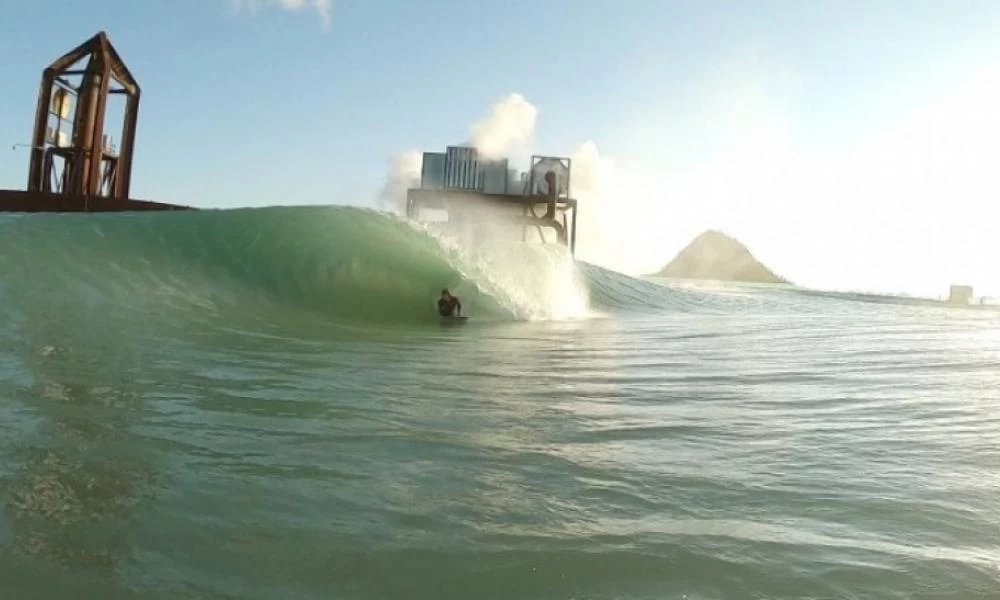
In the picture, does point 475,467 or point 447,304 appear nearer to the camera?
point 475,467

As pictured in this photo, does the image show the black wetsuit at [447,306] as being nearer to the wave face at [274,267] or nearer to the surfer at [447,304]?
the surfer at [447,304]

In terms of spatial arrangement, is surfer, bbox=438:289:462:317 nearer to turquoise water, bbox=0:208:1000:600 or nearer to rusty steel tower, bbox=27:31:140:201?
turquoise water, bbox=0:208:1000:600

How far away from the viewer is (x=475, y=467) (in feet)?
10.7

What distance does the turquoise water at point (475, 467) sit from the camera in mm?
2137

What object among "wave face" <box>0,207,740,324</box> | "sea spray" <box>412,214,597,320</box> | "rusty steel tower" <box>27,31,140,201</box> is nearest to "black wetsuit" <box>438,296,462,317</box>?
"wave face" <box>0,207,740,324</box>

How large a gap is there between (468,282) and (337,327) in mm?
5075

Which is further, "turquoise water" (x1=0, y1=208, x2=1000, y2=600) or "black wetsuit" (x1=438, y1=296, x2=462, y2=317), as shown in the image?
"black wetsuit" (x1=438, y1=296, x2=462, y2=317)

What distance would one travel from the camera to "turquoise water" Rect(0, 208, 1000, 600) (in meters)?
2.14

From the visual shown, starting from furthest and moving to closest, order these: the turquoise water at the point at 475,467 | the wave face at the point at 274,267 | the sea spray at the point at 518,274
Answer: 1. the sea spray at the point at 518,274
2. the wave face at the point at 274,267
3. the turquoise water at the point at 475,467

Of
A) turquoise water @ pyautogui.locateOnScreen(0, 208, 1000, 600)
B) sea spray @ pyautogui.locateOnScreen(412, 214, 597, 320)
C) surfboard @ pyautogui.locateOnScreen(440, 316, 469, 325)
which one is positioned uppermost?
sea spray @ pyautogui.locateOnScreen(412, 214, 597, 320)

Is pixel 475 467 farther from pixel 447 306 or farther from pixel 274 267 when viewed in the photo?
pixel 274 267

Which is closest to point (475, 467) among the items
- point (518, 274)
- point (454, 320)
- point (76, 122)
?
point (454, 320)

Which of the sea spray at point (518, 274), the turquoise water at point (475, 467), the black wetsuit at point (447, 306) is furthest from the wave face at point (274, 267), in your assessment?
the turquoise water at point (475, 467)

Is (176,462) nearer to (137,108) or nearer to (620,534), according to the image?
(620,534)
